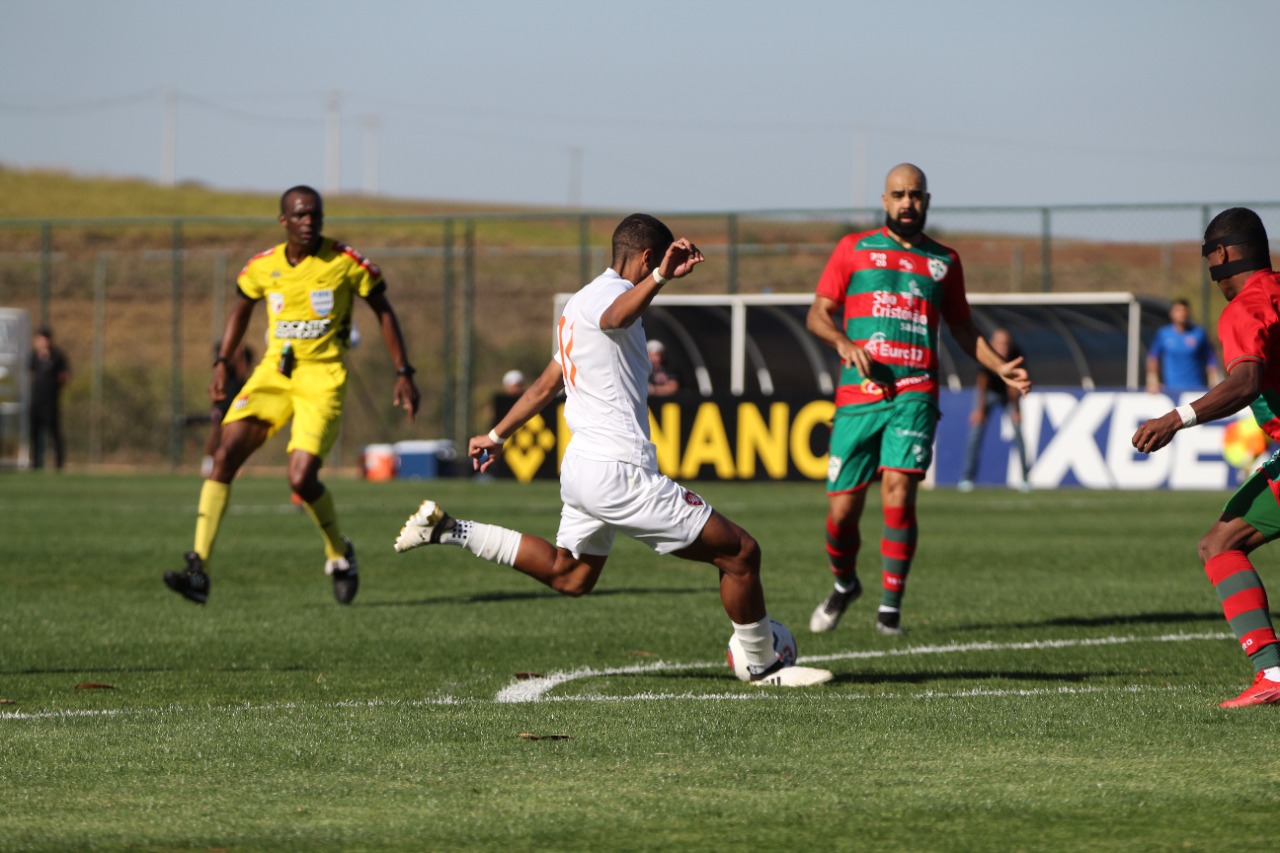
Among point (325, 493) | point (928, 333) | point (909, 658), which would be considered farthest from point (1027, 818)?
point (325, 493)

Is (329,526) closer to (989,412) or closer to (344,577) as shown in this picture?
(344,577)

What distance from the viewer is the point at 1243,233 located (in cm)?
617

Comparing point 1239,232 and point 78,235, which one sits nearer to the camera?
point 1239,232

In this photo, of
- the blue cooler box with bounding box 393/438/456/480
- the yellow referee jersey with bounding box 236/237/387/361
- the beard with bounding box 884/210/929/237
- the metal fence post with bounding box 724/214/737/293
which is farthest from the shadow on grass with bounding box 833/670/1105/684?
the metal fence post with bounding box 724/214/737/293

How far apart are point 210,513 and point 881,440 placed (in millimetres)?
3934

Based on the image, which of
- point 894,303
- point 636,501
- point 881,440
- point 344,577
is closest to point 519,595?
point 344,577

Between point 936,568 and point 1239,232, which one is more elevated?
point 1239,232

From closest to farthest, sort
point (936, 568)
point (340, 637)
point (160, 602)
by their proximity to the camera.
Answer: point (340, 637), point (160, 602), point (936, 568)

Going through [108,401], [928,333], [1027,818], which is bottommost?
[108,401]

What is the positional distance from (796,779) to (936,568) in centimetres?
799

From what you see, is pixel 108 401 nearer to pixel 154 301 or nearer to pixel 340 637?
pixel 154 301

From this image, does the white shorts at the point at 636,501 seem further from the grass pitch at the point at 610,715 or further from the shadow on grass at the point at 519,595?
the shadow on grass at the point at 519,595

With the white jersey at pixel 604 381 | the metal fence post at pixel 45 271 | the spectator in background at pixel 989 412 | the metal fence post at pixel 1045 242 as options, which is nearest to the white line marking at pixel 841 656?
the white jersey at pixel 604 381

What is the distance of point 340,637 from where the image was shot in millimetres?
8891
